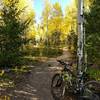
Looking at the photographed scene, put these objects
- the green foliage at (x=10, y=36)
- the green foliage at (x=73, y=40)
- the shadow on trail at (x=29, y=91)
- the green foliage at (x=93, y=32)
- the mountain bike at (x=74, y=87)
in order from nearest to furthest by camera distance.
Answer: the mountain bike at (x=74, y=87), the shadow on trail at (x=29, y=91), the green foliage at (x=93, y=32), the green foliage at (x=10, y=36), the green foliage at (x=73, y=40)

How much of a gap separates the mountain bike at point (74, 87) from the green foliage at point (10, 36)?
6065mm

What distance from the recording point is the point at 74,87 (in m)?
9.74

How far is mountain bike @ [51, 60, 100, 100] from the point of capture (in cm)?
895

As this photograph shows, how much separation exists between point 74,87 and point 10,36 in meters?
8.13

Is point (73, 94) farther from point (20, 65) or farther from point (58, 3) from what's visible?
point (58, 3)

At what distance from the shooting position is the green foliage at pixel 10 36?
54.6ft

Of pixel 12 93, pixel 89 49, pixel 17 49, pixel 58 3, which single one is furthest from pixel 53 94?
pixel 58 3

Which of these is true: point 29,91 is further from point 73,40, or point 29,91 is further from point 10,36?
point 73,40

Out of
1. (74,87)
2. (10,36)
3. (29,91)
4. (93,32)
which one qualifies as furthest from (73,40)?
(74,87)

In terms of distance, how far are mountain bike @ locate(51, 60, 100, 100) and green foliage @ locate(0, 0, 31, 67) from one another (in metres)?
6.07

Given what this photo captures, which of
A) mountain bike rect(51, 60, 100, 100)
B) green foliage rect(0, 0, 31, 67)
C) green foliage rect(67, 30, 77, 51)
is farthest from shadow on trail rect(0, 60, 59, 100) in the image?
green foliage rect(67, 30, 77, 51)

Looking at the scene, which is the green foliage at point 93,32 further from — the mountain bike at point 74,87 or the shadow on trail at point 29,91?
the mountain bike at point 74,87

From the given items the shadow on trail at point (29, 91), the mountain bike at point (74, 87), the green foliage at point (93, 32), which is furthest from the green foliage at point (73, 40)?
the mountain bike at point (74, 87)

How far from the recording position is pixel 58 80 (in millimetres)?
11070
